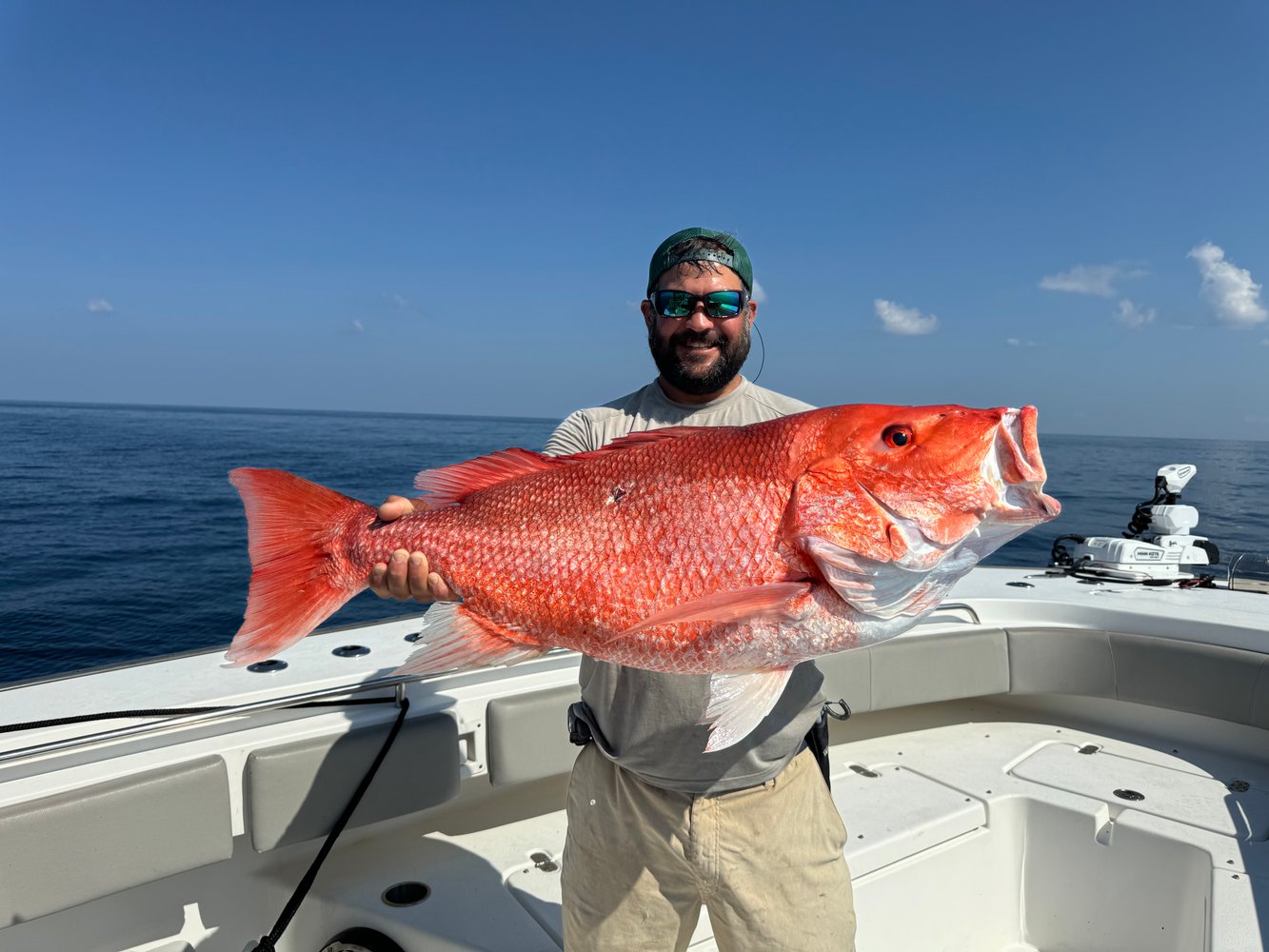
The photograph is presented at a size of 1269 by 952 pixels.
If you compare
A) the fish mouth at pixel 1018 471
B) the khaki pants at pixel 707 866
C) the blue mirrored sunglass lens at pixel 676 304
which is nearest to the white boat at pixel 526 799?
the khaki pants at pixel 707 866

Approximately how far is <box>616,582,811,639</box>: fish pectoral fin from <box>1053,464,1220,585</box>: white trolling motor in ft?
16.8

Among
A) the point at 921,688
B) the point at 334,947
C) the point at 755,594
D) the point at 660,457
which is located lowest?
the point at 334,947

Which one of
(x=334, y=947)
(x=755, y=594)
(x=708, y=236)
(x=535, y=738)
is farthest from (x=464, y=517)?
(x=334, y=947)

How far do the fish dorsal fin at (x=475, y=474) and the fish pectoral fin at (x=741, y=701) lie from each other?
25.9 inches

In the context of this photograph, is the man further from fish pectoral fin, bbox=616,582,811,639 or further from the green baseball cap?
fish pectoral fin, bbox=616,582,811,639

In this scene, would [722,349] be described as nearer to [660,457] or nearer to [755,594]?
[660,457]

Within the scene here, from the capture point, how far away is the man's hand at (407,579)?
5.85ft

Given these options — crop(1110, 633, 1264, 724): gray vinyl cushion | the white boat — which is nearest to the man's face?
the white boat

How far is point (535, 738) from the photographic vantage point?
325cm

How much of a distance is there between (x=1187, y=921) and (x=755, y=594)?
3.07 meters

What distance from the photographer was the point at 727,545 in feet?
5.10

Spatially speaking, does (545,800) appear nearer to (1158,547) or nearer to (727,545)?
(727,545)

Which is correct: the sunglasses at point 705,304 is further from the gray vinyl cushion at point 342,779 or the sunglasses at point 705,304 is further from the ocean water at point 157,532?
the ocean water at point 157,532

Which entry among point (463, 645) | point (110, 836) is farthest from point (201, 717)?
point (463, 645)
